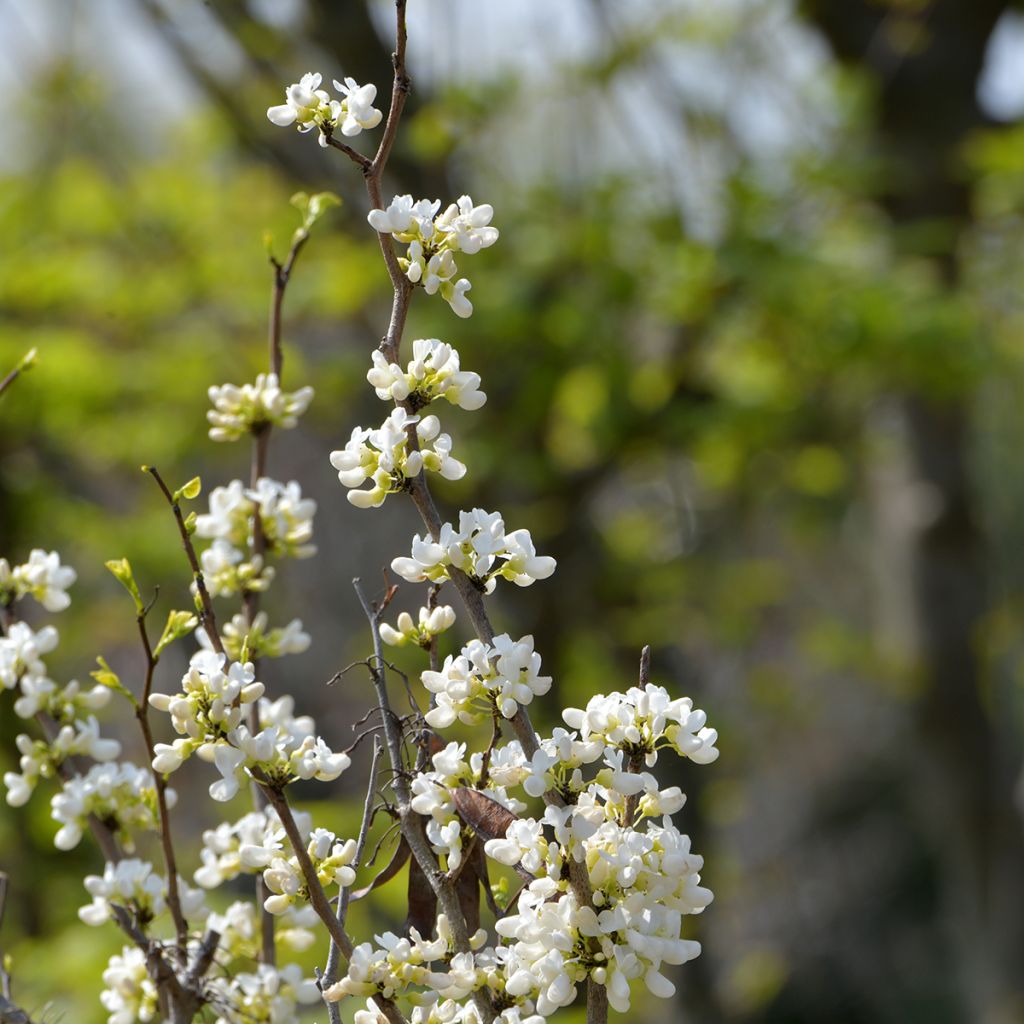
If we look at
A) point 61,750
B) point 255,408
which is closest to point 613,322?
point 255,408

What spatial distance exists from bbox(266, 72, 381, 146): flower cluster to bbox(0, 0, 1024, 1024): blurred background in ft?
6.33

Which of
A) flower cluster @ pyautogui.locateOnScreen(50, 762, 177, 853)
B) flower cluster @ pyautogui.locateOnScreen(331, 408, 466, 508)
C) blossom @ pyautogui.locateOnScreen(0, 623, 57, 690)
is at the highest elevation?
blossom @ pyautogui.locateOnScreen(0, 623, 57, 690)

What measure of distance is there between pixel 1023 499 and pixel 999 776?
5122 millimetres

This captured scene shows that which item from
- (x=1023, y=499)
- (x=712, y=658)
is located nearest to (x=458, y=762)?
(x=712, y=658)

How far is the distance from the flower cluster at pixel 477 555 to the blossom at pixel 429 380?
3.0 inches

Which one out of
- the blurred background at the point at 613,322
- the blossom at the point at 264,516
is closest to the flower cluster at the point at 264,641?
the blossom at the point at 264,516

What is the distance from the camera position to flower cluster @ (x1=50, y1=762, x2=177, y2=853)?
0.92m

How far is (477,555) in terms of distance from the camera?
28.2 inches

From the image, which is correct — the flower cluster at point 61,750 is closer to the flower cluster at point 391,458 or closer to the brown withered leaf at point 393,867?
the brown withered leaf at point 393,867

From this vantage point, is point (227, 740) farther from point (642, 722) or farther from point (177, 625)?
point (642, 722)

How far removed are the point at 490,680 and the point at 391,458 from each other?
5.8 inches

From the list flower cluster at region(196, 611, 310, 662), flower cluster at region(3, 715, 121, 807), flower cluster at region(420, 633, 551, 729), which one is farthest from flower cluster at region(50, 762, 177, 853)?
flower cluster at region(420, 633, 551, 729)

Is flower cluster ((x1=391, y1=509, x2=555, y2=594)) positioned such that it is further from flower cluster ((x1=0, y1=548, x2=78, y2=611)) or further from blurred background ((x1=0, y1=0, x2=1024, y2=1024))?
blurred background ((x1=0, y1=0, x2=1024, y2=1024))

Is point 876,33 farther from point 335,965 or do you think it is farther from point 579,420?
point 335,965
